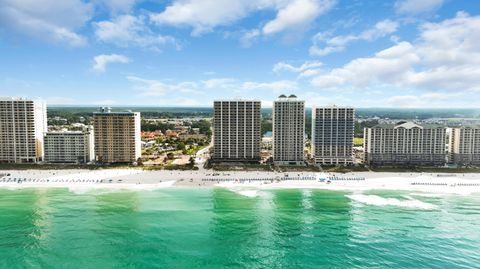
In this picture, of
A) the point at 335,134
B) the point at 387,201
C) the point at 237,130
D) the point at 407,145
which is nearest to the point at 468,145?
the point at 407,145

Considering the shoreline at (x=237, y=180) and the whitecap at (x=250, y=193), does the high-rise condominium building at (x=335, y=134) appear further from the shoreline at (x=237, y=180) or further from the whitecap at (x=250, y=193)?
the whitecap at (x=250, y=193)

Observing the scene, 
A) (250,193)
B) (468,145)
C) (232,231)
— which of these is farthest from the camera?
(468,145)

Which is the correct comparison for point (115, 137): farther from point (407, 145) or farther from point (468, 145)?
point (468, 145)

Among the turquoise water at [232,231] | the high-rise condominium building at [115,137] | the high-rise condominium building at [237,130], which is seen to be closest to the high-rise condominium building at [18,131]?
the high-rise condominium building at [115,137]

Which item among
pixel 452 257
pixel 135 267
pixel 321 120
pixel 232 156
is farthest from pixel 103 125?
pixel 452 257

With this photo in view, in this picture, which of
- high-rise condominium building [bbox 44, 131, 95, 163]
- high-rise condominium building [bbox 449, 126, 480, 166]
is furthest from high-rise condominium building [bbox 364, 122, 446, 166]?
high-rise condominium building [bbox 44, 131, 95, 163]

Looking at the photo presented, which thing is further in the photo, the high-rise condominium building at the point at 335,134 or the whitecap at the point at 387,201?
the high-rise condominium building at the point at 335,134
